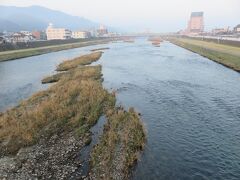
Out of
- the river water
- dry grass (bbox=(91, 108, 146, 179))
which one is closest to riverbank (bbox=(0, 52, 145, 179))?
dry grass (bbox=(91, 108, 146, 179))

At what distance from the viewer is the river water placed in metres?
17.0

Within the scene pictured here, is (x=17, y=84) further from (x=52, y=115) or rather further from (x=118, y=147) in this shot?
(x=118, y=147)

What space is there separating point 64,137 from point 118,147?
5063 millimetres

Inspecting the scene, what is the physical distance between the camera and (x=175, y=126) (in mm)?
23500

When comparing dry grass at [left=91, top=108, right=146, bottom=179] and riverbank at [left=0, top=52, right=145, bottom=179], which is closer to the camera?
dry grass at [left=91, top=108, right=146, bottom=179]

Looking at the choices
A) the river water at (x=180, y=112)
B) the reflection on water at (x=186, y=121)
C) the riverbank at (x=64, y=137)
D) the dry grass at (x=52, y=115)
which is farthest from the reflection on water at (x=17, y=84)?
the reflection on water at (x=186, y=121)

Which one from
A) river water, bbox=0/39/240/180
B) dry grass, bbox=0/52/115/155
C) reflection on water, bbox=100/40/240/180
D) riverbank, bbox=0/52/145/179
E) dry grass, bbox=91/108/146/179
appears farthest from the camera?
dry grass, bbox=0/52/115/155

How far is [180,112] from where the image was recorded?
27.2 meters

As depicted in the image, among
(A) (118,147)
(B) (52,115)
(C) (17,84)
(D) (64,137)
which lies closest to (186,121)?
(A) (118,147)

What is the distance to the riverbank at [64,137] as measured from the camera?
16.5 m

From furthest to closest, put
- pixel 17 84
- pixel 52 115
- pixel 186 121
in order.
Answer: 1. pixel 17 84
2. pixel 52 115
3. pixel 186 121

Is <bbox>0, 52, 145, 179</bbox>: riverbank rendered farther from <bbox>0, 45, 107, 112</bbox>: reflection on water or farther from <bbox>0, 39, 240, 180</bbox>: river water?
<bbox>0, 45, 107, 112</bbox>: reflection on water

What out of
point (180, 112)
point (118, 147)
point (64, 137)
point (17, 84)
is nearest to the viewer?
point (118, 147)

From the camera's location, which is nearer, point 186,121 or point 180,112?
point 186,121
